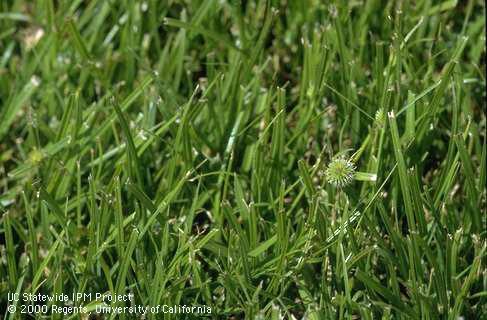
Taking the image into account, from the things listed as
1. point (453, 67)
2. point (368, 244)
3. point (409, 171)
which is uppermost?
point (453, 67)

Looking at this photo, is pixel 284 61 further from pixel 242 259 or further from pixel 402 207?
pixel 242 259

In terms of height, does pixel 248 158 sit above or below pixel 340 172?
below

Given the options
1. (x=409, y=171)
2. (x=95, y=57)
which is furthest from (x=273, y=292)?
(x=95, y=57)

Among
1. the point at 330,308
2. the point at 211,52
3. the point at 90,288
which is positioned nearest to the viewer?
the point at 330,308

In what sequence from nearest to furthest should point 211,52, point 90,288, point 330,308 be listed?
point 330,308 < point 90,288 < point 211,52

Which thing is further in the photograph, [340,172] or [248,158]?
[248,158]

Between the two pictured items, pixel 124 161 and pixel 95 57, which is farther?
pixel 95 57

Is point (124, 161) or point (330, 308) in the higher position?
point (124, 161)
